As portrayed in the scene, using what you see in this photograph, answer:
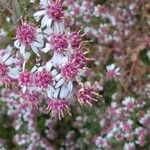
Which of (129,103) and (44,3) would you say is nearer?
(44,3)

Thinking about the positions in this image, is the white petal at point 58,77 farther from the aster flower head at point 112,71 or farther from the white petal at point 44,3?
the aster flower head at point 112,71

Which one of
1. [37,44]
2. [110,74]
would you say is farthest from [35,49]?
[110,74]

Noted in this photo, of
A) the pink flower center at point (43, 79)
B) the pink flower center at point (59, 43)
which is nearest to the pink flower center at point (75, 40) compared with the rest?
the pink flower center at point (59, 43)

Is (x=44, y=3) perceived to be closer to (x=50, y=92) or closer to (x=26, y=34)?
(x=26, y=34)

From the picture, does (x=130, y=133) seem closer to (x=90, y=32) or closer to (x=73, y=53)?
(x=90, y=32)

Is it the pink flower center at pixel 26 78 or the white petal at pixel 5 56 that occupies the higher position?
the white petal at pixel 5 56

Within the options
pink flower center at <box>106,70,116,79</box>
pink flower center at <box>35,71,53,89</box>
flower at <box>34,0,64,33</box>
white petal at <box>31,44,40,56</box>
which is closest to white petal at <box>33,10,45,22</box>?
flower at <box>34,0,64,33</box>

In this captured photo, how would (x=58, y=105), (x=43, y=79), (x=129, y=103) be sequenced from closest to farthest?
(x=43, y=79) < (x=58, y=105) < (x=129, y=103)
